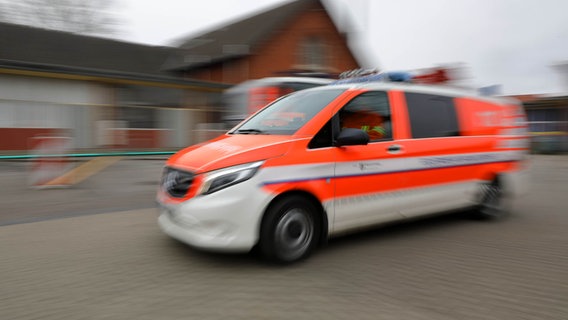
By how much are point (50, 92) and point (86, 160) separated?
14.7 ft

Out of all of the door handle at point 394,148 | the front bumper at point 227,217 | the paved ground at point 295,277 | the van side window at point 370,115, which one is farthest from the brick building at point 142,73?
the door handle at point 394,148

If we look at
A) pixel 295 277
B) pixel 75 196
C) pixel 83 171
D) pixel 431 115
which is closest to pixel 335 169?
pixel 295 277

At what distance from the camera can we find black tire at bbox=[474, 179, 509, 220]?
5.83 meters

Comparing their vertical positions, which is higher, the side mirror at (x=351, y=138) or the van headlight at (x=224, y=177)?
the side mirror at (x=351, y=138)

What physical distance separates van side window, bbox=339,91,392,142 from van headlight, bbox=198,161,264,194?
1.28 metres

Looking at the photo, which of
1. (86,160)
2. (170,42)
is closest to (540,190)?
(86,160)

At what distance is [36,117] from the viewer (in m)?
15.2

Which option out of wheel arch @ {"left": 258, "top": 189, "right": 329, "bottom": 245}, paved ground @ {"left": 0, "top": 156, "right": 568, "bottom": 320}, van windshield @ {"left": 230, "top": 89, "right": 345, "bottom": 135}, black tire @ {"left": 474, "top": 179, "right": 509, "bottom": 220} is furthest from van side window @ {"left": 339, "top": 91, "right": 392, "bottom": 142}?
black tire @ {"left": 474, "top": 179, "right": 509, "bottom": 220}

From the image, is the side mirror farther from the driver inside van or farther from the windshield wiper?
the windshield wiper

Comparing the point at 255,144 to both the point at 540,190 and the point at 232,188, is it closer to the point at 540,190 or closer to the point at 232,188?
the point at 232,188

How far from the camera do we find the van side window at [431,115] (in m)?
5.02

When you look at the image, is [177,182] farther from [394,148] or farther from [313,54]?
[313,54]

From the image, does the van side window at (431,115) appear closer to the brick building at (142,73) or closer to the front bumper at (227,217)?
the front bumper at (227,217)

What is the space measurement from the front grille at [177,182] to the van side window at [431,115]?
267 centimetres
